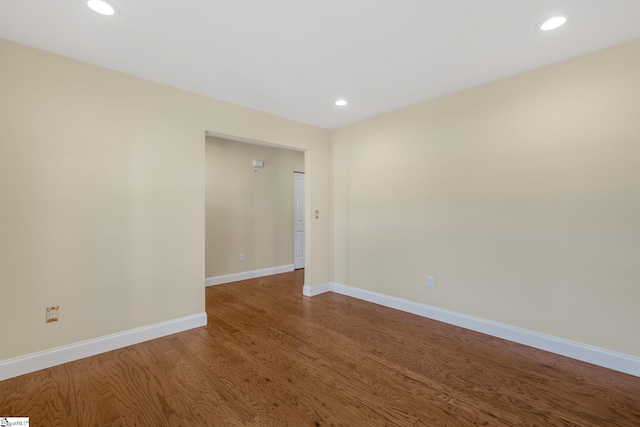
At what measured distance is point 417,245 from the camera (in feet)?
11.2

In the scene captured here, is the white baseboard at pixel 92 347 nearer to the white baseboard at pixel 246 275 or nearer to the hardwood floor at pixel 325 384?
the hardwood floor at pixel 325 384

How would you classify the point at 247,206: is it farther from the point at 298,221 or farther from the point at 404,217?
the point at 404,217

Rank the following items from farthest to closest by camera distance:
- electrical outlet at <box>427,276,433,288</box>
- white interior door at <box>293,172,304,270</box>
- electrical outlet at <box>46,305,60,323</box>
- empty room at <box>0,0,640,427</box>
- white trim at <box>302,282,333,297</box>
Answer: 1. white interior door at <box>293,172,304,270</box>
2. white trim at <box>302,282,333,297</box>
3. electrical outlet at <box>427,276,433,288</box>
4. electrical outlet at <box>46,305,60,323</box>
5. empty room at <box>0,0,640,427</box>

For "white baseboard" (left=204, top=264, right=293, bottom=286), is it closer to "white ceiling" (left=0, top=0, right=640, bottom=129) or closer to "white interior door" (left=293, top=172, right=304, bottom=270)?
"white interior door" (left=293, top=172, right=304, bottom=270)

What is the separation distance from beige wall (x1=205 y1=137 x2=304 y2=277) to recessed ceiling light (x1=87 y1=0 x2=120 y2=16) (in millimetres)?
2838

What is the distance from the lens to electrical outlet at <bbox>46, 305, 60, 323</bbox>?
226 centimetres

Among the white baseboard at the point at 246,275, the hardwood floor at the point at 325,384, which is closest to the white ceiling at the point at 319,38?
the hardwood floor at the point at 325,384

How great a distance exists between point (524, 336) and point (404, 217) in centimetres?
166

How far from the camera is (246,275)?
5086 mm

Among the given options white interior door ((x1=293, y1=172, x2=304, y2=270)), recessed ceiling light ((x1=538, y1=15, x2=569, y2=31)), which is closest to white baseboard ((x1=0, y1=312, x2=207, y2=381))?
white interior door ((x1=293, y1=172, x2=304, y2=270))

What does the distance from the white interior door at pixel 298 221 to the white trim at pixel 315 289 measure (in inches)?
64.7

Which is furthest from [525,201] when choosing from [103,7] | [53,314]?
[53,314]

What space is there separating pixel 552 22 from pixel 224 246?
15.5 ft

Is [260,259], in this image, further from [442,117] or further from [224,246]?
[442,117]
